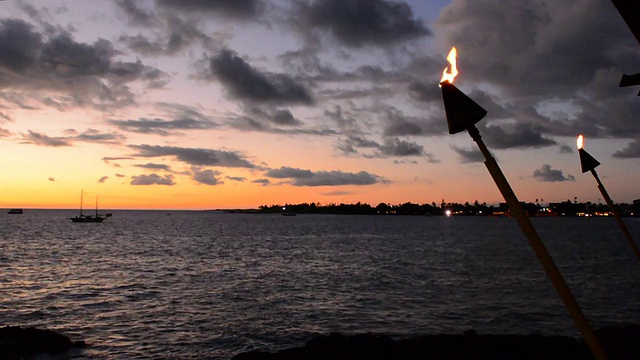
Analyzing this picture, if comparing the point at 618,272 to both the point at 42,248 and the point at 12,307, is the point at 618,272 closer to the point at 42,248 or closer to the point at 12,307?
the point at 12,307

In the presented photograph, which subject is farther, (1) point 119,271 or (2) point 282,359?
(1) point 119,271

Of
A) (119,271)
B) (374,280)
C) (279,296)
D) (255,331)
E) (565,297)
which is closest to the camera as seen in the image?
(565,297)

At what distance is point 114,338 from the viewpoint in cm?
2755

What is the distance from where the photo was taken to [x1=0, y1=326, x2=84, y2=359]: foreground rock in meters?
22.8

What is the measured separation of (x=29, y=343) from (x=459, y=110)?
26884 millimetres

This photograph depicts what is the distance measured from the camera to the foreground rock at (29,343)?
22.8 metres

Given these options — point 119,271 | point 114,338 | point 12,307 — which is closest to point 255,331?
point 114,338

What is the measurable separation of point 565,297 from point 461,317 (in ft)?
106

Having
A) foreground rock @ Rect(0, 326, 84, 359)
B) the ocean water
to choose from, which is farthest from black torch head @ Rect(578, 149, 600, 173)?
foreground rock @ Rect(0, 326, 84, 359)

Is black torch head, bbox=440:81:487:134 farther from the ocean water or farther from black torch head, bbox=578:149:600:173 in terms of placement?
the ocean water

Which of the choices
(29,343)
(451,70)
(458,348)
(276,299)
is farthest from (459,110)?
(276,299)

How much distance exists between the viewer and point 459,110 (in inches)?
149

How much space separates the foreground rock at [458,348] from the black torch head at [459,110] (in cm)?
1763

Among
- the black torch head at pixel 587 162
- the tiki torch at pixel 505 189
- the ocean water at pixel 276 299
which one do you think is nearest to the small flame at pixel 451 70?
the tiki torch at pixel 505 189
